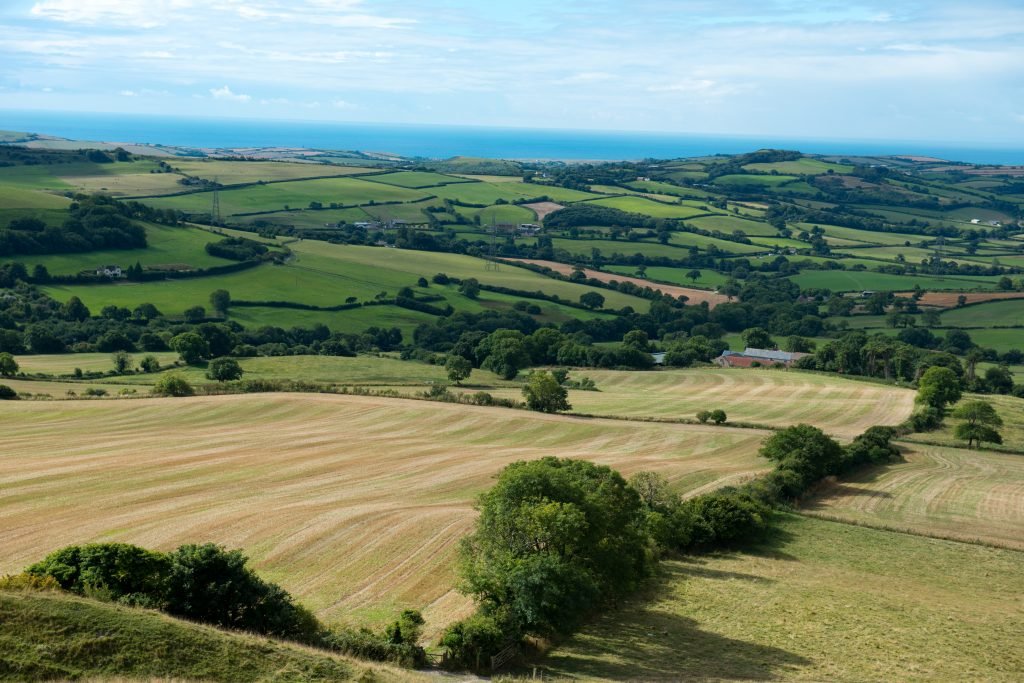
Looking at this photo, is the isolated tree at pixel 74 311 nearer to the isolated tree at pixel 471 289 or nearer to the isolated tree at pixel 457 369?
the isolated tree at pixel 457 369

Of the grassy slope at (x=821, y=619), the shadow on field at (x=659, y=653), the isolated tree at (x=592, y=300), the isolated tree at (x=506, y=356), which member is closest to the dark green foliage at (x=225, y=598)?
the shadow on field at (x=659, y=653)

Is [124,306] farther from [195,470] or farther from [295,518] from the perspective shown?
[295,518]

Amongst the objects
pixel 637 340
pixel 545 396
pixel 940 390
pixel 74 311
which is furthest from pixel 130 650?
pixel 74 311

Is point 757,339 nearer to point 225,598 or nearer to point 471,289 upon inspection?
point 471,289

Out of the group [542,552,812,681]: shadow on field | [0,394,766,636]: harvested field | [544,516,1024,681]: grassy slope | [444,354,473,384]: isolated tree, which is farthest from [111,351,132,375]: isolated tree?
[542,552,812,681]: shadow on field

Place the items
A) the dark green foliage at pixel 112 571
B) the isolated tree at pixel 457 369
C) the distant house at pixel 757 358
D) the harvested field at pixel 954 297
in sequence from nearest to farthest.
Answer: the dark green foliage at pixel 112 571 < the isolated tree at pixel 457 369 < the distant house at pixel 757 358 < the harvested field at pixel 954 297
